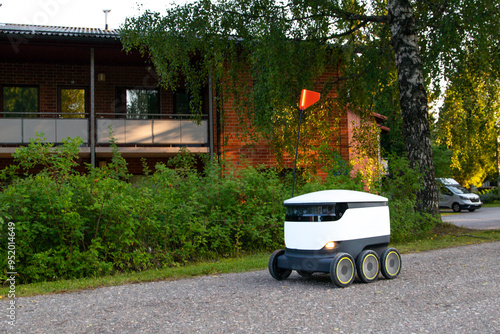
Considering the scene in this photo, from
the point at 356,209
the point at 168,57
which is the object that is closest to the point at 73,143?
the point at 356,209

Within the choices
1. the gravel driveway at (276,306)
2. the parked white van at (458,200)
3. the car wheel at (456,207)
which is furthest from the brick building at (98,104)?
the car wheel at (456,207)

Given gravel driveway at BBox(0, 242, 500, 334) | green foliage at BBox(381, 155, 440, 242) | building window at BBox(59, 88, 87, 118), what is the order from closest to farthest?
1. gravel driveway at BBox(0, 242, 500, 334)
2. green foliage at BBox(381, 155, 440, 242)
3. building window at BBox(59, 88, 87, 118)

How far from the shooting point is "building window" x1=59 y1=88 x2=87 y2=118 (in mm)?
16609

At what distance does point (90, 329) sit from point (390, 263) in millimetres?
3663

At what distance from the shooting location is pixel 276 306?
458 cm

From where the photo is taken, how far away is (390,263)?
19.5 ft

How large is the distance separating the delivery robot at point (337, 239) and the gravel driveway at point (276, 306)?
19 cm

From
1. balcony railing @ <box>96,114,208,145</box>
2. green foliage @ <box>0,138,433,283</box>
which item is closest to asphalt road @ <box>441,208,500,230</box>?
green foliage @ <box>0,138,433,283</box>

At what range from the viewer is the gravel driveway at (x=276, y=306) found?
389 centimetres

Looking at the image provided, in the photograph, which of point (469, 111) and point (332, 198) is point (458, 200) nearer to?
point (469, 111)

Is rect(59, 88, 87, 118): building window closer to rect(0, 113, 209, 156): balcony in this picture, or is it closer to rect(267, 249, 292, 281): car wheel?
rect(0, 113, 209, 156): balcony

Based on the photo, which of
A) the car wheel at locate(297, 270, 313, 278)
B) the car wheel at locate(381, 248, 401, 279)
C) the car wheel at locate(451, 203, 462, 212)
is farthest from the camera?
the car wheel at locate(451, 203, 462, 212)

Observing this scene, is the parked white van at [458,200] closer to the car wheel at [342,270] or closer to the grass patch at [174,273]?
the grass patch at [174,273]

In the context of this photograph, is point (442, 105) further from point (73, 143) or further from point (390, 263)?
point (73, 143)
